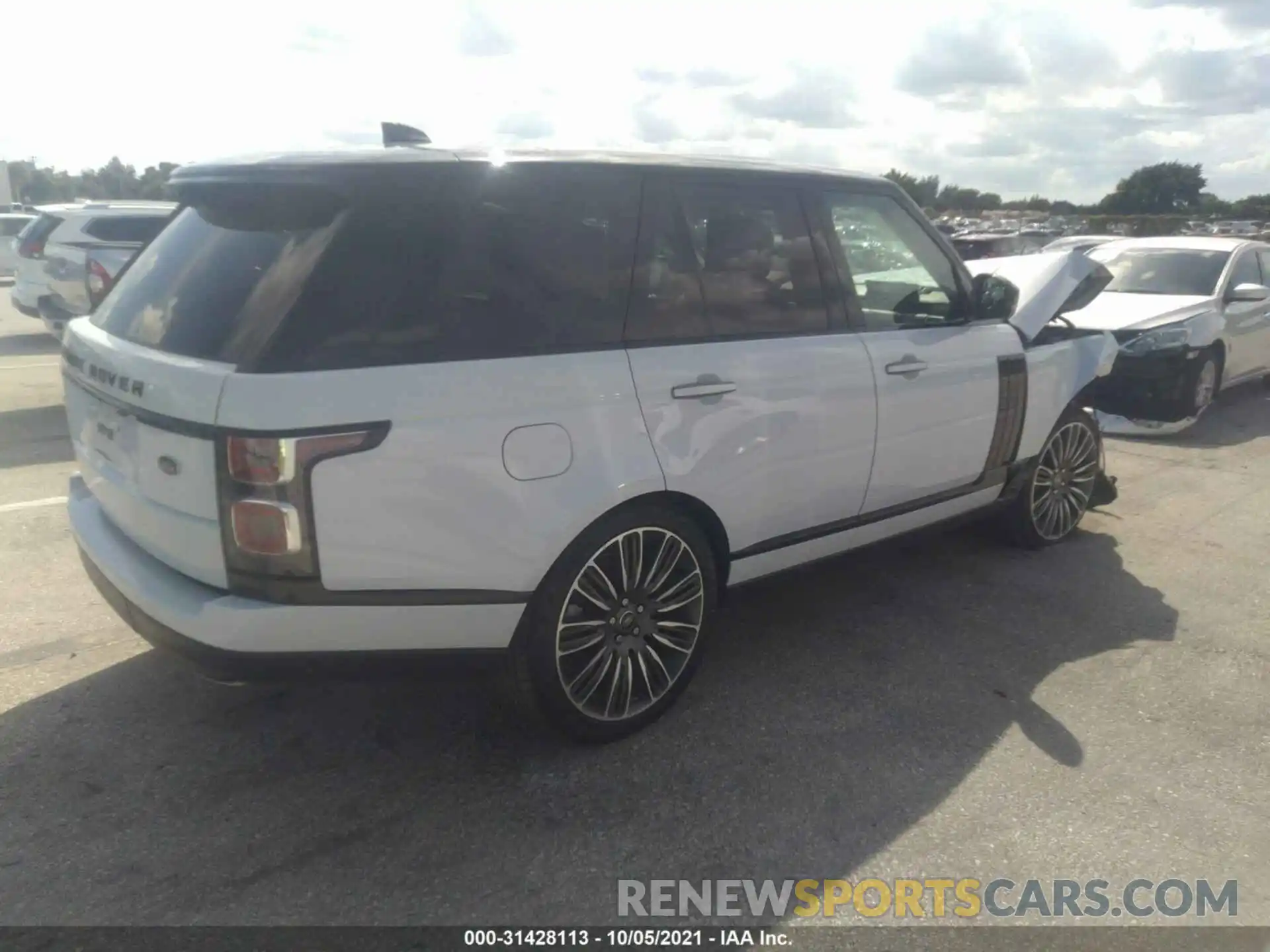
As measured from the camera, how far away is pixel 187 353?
9.48 ft

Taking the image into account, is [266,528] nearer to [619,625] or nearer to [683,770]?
[619,625]

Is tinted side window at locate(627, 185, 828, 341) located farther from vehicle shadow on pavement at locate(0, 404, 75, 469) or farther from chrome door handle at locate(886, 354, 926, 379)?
vehicle shadow on pavement at locate(0, 404, 75, 469)

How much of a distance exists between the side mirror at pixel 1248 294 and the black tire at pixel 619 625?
7554 millimetres

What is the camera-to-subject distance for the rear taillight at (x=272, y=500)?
A: 2639 mm

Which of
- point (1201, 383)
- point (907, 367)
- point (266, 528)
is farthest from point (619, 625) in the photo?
point (1201, 383)

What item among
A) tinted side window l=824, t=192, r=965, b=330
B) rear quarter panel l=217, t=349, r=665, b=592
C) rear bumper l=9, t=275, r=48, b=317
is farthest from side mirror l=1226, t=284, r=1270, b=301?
rear bumper l=9, t=275, r=48, b=317

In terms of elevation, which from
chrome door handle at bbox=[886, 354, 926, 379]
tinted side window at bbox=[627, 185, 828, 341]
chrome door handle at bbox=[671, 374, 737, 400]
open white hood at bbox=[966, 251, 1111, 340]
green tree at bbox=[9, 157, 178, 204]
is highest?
tinted side window at bbox=[627, 185, 828, 341]

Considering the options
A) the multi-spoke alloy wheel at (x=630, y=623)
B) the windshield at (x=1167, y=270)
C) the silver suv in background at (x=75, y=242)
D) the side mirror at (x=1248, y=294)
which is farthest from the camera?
the silver suv in background at (x=75, y=242)

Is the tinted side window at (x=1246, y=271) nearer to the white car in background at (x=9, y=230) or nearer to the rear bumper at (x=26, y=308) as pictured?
the rear bumper at (x=26, y=308)

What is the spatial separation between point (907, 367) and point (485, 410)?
79.7 inches

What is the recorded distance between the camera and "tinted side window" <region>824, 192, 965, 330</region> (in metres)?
4.15

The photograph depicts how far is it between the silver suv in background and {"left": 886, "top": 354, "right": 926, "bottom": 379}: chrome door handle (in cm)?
966

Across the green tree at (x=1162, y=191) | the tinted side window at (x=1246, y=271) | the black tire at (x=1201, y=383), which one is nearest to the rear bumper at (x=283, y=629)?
the black tire at (x=1201, y=383)

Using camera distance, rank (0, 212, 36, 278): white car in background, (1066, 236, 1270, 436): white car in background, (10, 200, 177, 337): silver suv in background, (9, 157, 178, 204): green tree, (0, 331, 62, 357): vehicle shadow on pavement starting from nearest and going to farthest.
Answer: (1066, 236, 1270, 436): white car in background, (10, 200, 177, 337): silver suv in background, (0, 331, 62, 357): vehicle shadow on pavement, (0, 212, 36, 278): white car in background, (9, 157, 178, 204): green tree
